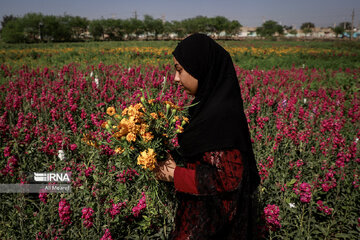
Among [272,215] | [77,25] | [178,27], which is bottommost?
[272,215]

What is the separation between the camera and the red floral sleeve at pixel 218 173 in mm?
1245

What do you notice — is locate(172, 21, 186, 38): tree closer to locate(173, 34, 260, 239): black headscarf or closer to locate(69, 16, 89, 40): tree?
locate(69, 16, 89, 40): tree

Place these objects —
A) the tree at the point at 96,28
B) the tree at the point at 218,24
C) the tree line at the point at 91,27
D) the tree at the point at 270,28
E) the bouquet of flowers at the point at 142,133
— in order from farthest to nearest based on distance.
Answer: the tree at the point at 270,28 < the tree at the point at 218,24 < the tree at the point at 96,28 < the tree line at the point at 91,27 < the bouquet of flowers at the point at 142,133

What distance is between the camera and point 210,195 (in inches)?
50.0

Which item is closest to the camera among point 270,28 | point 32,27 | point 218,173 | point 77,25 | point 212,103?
point 218,173

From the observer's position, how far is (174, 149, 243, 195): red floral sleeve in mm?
1245

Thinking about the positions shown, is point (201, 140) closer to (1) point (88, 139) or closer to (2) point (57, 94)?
(1) point (88, 139)

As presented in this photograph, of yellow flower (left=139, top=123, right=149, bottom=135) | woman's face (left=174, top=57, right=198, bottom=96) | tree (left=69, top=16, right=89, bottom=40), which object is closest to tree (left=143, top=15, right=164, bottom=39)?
tree (left=69, top=16, right=89, bottom=40)

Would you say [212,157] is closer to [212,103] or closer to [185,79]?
[212,103]

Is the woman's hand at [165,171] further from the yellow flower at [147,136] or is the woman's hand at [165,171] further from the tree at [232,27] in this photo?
the tree at [232,27]

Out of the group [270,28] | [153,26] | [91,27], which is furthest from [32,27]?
[270,28]

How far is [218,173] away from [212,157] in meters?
0.10

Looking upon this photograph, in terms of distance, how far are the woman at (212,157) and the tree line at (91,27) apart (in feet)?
177

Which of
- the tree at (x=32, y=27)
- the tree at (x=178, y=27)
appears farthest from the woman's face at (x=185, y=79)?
the tree at (x=178, y=27)
